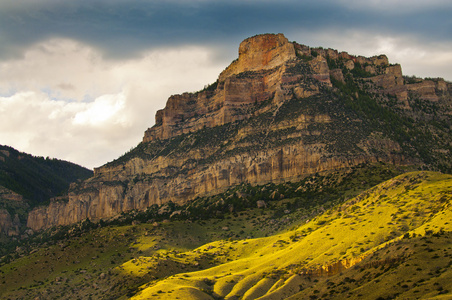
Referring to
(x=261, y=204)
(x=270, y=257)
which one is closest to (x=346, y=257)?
(x=270, y=257)

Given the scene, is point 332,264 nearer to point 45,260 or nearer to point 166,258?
point 166,258

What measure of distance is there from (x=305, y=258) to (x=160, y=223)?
3085 inches

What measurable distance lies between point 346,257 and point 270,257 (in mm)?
26144

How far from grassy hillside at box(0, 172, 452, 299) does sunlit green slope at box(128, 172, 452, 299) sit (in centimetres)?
26

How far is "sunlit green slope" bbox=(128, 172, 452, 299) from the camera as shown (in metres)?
97.6

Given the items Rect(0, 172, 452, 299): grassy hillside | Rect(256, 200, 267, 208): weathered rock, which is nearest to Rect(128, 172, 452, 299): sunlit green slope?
Rect(0, 172, 452, 299): grassy hillside

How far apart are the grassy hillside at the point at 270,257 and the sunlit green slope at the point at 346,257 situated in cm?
26

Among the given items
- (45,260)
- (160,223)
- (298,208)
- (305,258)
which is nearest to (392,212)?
(305,258)

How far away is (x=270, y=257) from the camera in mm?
140375

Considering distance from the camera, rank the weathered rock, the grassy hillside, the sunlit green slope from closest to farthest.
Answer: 1. the sunlit green slope
2. the grassy hillside
3. the weathered rock

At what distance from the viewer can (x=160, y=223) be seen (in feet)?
646

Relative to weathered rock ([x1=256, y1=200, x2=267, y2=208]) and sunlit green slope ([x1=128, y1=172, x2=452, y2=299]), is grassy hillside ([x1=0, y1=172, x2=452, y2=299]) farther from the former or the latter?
weathered rock ([x1=256, y1=200, x2=267, y2=208])

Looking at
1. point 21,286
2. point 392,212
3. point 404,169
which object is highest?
point 404,169

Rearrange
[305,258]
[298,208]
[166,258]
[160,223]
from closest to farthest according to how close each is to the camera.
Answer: [305,258]
[166,258]
[298,208]
[160,223]
